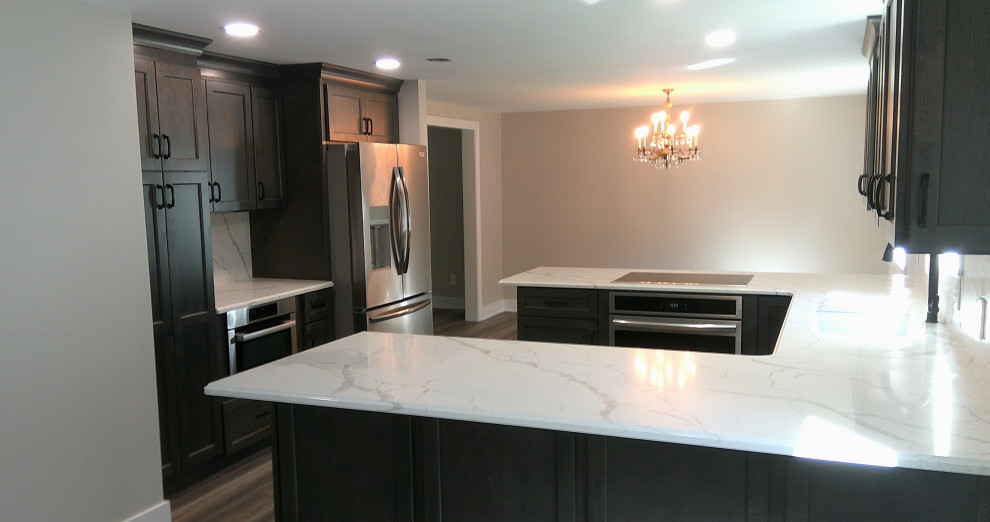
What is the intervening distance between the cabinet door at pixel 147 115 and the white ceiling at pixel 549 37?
232 millimetres

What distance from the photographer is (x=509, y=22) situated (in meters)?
3.33

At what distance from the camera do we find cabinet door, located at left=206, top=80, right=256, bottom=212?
13.3ft

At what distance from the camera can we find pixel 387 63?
441cm

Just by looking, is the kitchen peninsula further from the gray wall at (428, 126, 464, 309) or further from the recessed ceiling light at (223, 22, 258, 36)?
the gray wall at (428, 126, 464, 309)

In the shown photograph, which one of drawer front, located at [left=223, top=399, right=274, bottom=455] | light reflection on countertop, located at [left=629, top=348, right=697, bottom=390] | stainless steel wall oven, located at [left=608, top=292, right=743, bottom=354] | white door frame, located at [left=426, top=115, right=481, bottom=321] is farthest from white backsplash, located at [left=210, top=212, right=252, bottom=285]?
white door frame, located at [left=426, top=115, right=481, bottom=321]

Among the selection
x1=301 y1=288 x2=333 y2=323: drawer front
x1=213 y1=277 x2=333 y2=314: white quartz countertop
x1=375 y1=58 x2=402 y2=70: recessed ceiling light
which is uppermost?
x1=375 y1=58 x2=402 y2=70: recessed ceiling light

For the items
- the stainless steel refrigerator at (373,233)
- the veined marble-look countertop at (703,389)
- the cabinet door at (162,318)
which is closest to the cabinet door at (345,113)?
the stainless steel refrigerator at (373,233)

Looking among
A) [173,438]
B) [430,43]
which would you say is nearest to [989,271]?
[430,43]

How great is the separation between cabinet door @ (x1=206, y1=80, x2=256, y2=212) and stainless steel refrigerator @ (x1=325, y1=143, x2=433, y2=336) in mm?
474

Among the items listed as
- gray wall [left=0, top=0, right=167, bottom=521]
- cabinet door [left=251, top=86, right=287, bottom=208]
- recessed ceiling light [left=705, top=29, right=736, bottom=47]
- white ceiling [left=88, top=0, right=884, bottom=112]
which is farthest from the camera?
cabinet door [left=251, top=86, right=287, bottom=208]

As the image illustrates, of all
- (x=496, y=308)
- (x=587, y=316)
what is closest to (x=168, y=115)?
(x=587, y=316)

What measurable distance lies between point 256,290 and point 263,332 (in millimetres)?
359

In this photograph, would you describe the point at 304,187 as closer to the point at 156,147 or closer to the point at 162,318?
the point at 156,147

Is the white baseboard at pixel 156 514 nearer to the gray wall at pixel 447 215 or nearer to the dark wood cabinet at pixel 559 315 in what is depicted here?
the dark wood cabinet at pixel 559 315
